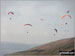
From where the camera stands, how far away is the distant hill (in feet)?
53.8

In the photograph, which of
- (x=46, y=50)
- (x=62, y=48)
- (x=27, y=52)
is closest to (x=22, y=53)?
(x=27, y=52)

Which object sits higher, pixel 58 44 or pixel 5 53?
pixel 58 44

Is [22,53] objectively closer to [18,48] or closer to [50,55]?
[18,48]

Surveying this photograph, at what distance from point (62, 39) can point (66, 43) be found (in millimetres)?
1051

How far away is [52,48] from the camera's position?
16688 millimetres

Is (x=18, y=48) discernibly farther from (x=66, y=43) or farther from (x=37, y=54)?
(x=66, y=43)

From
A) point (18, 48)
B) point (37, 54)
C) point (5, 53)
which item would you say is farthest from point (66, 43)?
point (5, 53)

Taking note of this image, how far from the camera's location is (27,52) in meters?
16.7

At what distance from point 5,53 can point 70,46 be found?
394 inches

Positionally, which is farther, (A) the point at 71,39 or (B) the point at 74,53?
(A) the point at 71,39

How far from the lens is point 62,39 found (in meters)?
16.6

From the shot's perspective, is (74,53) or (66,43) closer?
(74,53)

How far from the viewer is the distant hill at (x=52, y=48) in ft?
53.8

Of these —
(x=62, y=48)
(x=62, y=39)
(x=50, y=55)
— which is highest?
(x=62, y=39)
